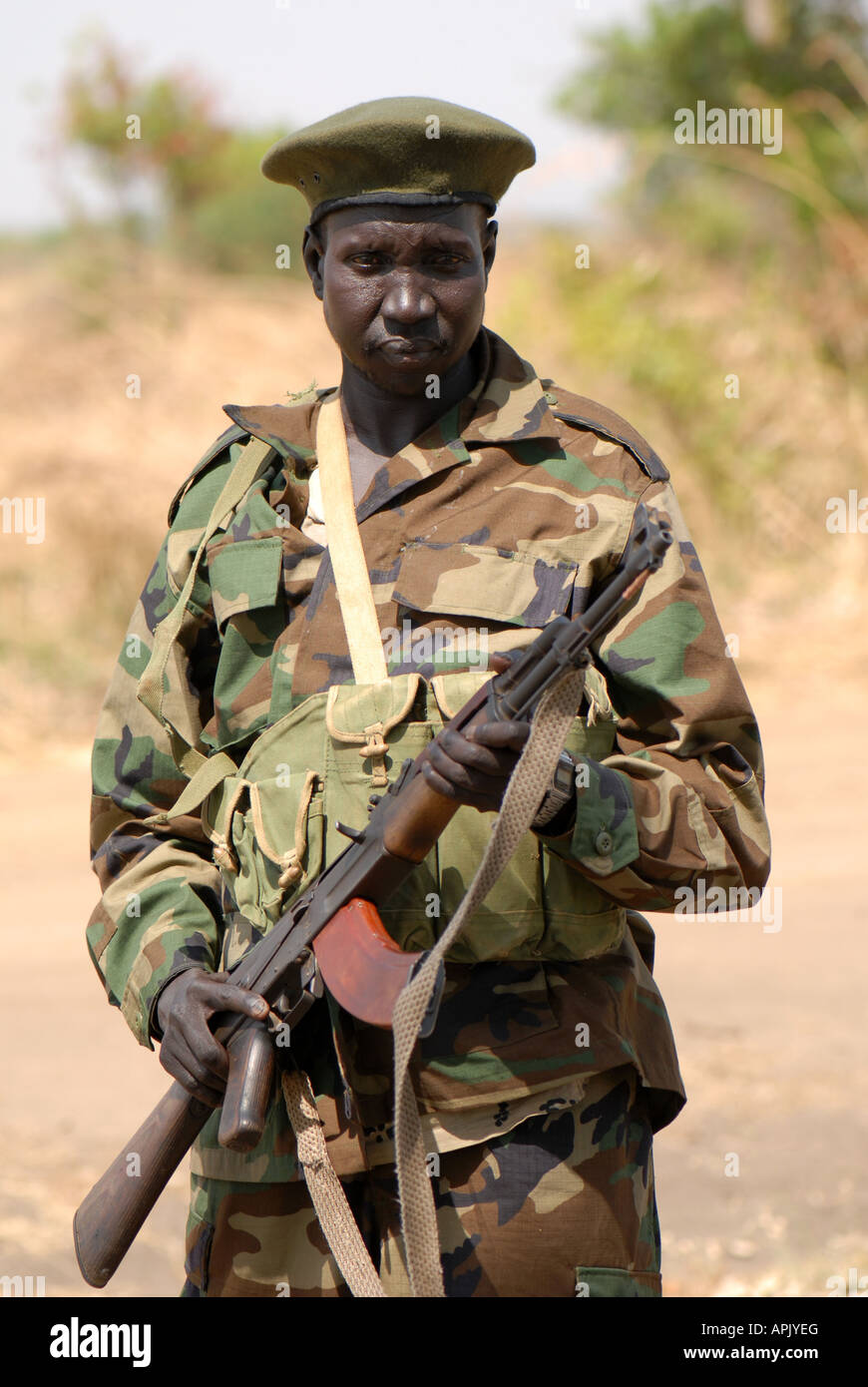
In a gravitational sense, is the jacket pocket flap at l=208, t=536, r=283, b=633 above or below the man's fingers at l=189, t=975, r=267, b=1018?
above

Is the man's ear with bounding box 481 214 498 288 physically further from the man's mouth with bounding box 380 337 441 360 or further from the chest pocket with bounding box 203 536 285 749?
the chest pocket with bounding box 203 536 285 749

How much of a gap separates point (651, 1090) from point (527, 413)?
3.32 feet

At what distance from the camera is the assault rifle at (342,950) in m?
1.92

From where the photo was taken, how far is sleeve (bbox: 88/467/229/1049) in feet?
7.91

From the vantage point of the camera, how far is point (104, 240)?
17.0 metres

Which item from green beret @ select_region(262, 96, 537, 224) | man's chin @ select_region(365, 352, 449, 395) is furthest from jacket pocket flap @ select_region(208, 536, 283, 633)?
green beret @ select_region(262, 96, 537, 224)

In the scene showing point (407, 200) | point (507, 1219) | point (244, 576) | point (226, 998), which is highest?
point (407, 200)

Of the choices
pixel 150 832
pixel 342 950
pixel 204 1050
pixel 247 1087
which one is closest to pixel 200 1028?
pixel 204 1050

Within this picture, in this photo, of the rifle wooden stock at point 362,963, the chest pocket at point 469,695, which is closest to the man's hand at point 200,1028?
the rifle wooden stock at point 362,963

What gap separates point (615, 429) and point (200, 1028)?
1.07m

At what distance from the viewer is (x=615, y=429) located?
2.43 m

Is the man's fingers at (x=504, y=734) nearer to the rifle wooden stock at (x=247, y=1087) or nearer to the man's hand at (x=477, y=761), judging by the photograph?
the man's hand at (x=477, y=761)

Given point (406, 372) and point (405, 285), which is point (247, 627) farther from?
point (405, 285)

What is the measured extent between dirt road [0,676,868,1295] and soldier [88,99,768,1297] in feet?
6.56
